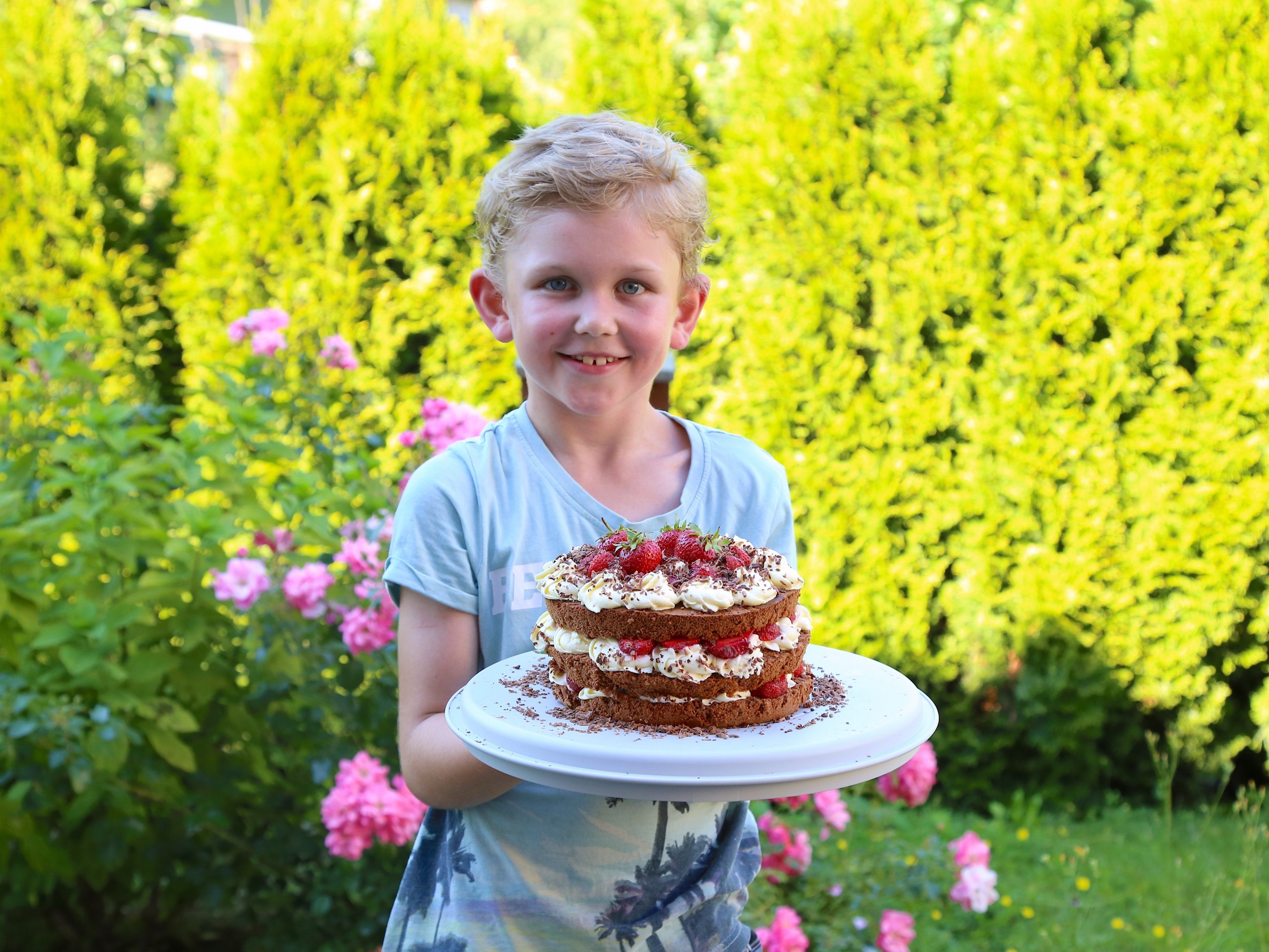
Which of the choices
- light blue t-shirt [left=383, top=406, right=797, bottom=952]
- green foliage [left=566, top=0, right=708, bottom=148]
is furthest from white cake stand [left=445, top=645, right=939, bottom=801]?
green foliage [left=566, top=0, right=708, bottom=148]

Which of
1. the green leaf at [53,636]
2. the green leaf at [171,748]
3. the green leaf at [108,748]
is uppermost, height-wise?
A: the green leaf at [53,636]

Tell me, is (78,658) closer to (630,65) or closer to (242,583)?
(242,583)

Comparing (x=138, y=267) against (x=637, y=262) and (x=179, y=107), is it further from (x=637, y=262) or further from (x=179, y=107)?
(x=637, y=262)

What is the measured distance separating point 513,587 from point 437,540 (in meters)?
0.16

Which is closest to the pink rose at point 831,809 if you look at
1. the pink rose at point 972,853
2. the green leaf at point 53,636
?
the pink rose at point 972,853

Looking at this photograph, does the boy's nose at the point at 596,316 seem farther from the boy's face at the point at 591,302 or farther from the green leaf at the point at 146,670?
the green leaf at the point at 146,670

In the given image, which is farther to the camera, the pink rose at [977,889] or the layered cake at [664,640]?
the pink rose at [977,889]

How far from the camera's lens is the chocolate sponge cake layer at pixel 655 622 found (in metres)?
1.58

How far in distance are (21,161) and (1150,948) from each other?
7.36 metres

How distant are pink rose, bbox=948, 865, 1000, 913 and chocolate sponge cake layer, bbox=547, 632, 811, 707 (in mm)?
2224

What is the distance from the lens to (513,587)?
172cm

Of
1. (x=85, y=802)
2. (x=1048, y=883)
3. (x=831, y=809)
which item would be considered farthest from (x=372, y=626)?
(x=1048, y=883)

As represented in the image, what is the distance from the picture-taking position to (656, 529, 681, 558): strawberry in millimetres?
1658

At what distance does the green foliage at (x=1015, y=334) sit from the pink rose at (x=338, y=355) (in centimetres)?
232
